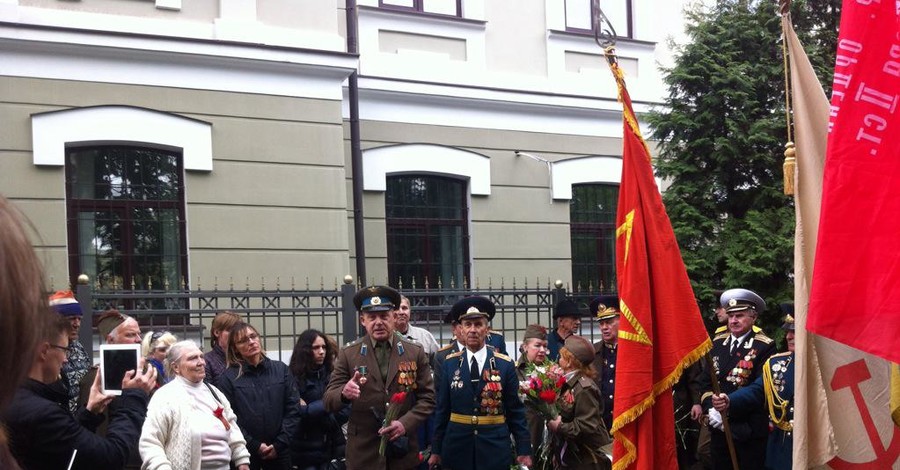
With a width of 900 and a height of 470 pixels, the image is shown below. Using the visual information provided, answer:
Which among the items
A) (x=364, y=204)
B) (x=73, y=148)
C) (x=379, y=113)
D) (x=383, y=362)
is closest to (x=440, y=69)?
(x=379, y=113)

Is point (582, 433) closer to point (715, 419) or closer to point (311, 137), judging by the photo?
point (715, 419)

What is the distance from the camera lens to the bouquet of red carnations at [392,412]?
8.01 metres

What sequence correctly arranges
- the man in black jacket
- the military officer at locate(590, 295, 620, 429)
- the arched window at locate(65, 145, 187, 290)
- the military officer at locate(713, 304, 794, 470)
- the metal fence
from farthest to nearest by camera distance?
the arched window at locate(65, 145, 187, 290) < the metal fence < the military officer at locate(590, 295, 620, 429) < the military officer at locate(713, 304, 794, 470) < the man in black jacket

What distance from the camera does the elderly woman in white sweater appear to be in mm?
6391

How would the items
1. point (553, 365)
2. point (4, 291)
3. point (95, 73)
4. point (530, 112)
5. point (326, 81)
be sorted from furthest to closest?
point (530, 112) < point (326, 81) < point (95, 73) < point (553, 365) < point (4, 291)

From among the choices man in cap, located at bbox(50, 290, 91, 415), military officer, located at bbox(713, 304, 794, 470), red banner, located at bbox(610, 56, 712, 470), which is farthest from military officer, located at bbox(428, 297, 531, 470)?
man in cap, located at bbox(50, 290, 91, 415)

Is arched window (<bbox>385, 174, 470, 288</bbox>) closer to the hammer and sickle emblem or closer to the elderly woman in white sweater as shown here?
the elderly woman in white sweater

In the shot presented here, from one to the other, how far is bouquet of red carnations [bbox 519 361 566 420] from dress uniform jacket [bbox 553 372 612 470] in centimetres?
13

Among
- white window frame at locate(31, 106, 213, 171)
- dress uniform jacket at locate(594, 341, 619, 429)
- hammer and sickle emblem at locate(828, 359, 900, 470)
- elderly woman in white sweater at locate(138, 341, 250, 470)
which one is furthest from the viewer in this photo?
white window frame at locate(31, 106, 213, 171)

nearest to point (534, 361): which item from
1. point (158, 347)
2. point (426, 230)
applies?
point (158, 347)

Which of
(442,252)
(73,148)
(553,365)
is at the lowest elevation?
(553,365)

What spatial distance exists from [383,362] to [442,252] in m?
5.44

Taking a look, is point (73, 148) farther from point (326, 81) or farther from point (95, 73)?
point (326, 81)

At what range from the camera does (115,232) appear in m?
11.4
